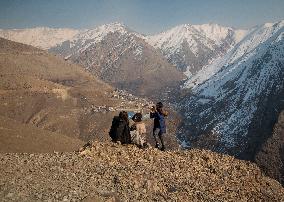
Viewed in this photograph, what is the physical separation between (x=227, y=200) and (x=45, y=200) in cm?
694

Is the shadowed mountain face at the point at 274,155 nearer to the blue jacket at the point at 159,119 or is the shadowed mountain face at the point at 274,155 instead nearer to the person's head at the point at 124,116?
the blue jacket at the point at 159,119

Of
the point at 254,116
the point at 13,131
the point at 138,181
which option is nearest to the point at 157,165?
the point at 138,181

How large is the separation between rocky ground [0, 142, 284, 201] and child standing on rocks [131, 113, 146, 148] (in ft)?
4.46

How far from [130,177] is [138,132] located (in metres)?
6.43

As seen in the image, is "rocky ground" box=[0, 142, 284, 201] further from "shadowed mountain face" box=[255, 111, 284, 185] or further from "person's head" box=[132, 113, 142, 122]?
"shadowed mountain face" box=[255, 111, 284, 185]

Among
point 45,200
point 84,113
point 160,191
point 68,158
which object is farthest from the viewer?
point 84,113

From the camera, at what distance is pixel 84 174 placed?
17.2m

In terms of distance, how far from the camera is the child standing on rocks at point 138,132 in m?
23.3

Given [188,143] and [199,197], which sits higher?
[199,197]

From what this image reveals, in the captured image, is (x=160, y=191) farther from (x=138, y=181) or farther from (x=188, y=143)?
(x=188, y=143)

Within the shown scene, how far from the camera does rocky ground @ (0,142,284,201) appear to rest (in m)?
15.4

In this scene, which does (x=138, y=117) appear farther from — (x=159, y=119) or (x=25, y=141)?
(x=25, y=141)

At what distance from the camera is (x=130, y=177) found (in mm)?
17109

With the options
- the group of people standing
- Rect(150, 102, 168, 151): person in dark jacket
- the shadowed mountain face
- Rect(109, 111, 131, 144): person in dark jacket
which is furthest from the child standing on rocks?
the shadowed mountain face
